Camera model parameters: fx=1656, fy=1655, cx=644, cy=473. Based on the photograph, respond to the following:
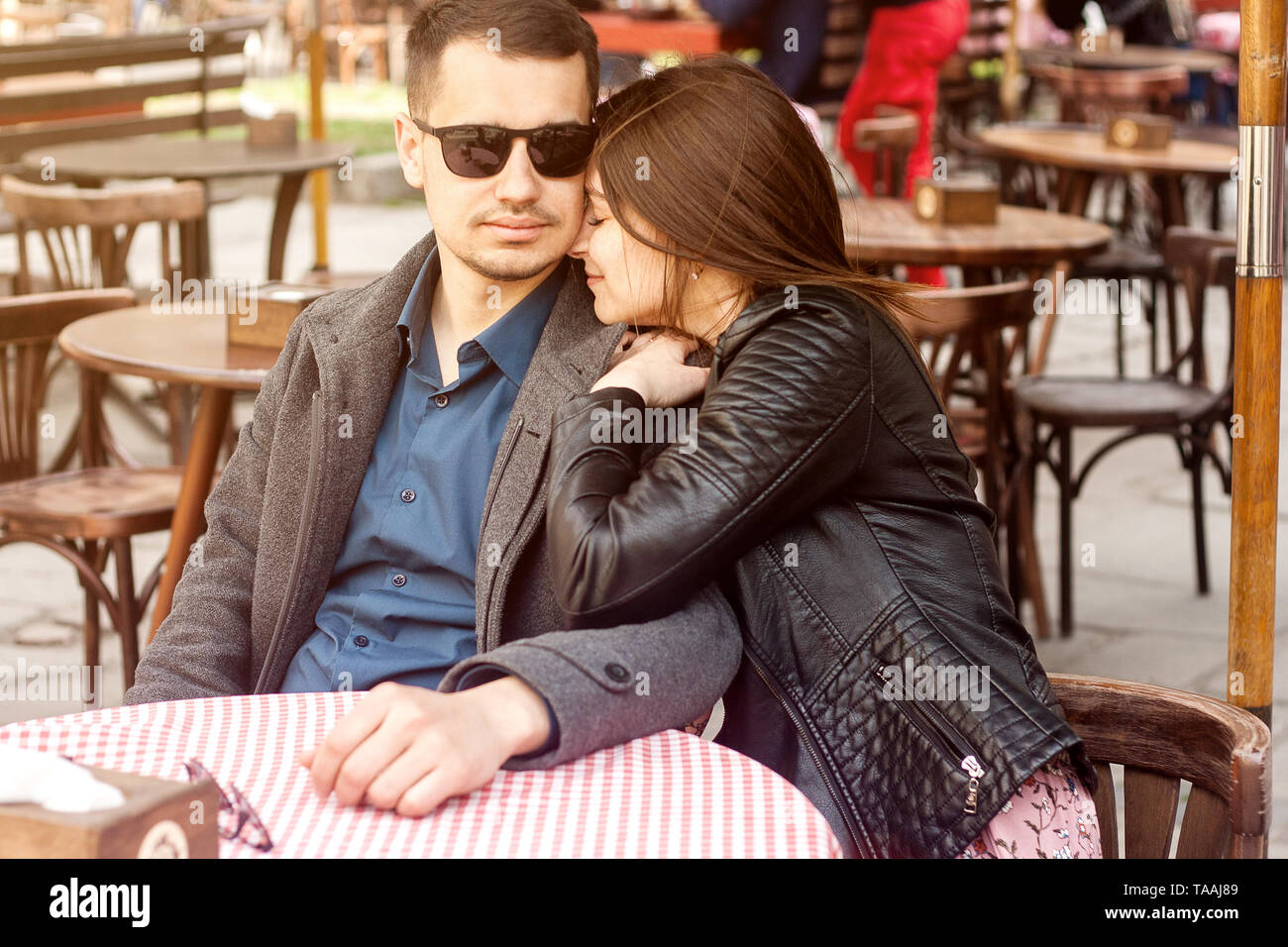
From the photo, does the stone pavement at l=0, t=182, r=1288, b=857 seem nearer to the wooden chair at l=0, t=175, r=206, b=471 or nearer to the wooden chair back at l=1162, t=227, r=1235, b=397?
the wooden chair at l=0, t=175, r=206, b=471

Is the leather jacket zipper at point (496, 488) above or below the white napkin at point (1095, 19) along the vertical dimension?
below

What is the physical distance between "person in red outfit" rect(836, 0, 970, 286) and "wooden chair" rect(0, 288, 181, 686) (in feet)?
12.7

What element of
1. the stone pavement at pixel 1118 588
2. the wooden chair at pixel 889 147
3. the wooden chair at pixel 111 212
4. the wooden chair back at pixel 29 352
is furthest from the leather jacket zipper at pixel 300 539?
the wooden chair at pixel 889 147

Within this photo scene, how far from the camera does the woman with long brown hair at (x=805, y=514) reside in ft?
5.78

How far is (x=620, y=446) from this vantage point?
1891mm

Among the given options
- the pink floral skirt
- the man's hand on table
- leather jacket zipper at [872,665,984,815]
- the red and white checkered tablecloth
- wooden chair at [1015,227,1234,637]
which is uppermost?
the man's hand on table

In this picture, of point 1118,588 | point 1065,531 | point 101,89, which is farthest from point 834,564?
point 101,89

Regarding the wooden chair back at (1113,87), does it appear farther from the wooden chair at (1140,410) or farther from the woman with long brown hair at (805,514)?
the woman with long brown hair at (805,514)

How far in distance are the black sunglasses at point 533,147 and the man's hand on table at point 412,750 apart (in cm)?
89

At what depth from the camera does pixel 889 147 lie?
6.16 m

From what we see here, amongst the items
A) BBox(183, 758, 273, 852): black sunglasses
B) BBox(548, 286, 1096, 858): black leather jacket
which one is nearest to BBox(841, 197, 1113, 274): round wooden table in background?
BBox(548, 286, 1096, 858): black leather jacket

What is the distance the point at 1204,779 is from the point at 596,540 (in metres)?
0.70

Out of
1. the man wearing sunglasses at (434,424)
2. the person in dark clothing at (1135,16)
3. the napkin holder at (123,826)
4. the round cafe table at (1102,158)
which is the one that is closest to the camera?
the napkin holder at (123,826)

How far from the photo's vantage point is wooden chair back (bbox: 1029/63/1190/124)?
8172mm
